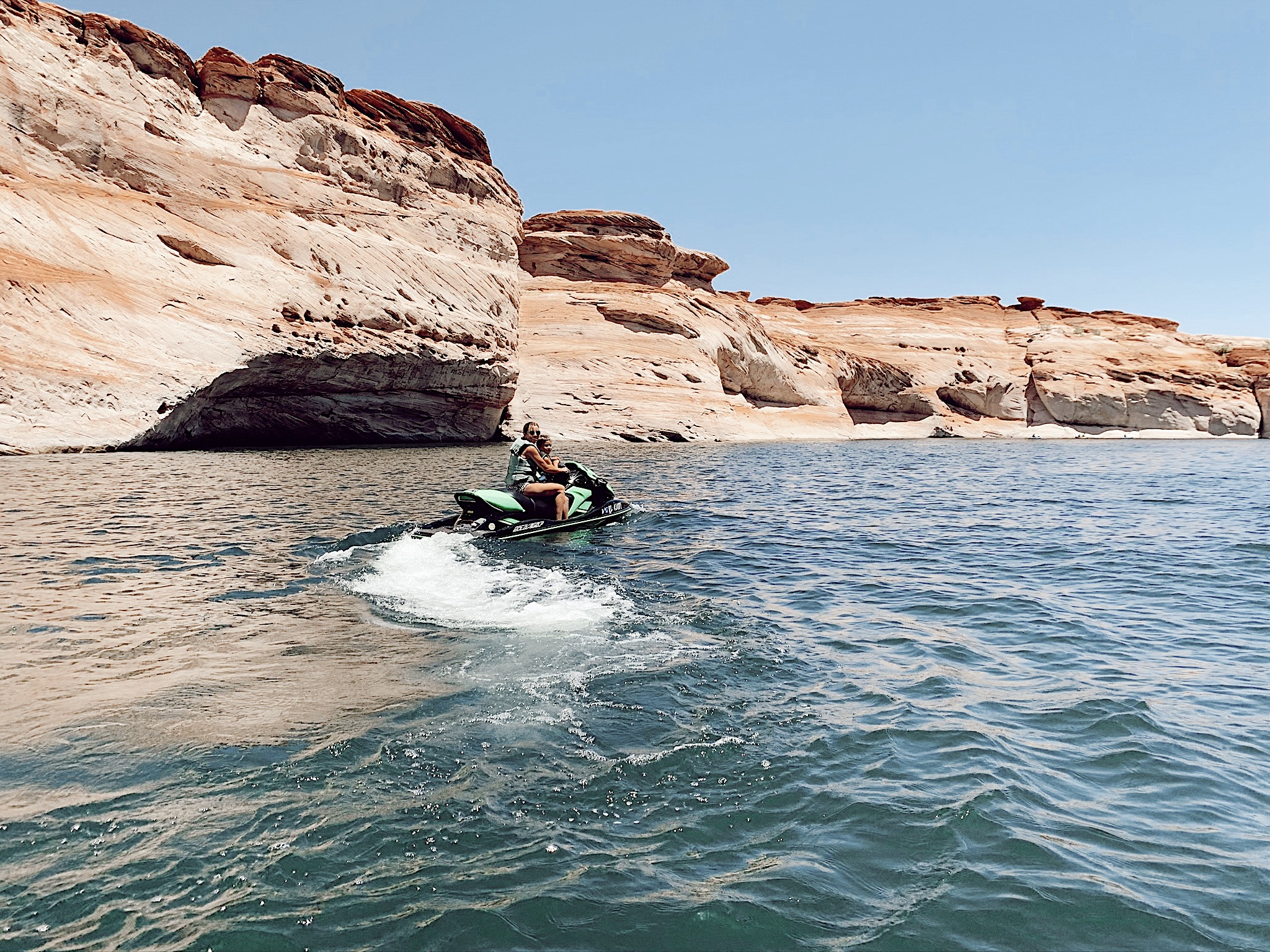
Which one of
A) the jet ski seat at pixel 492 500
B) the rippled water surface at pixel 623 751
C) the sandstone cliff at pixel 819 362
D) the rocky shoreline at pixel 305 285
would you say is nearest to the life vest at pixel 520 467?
the jet ski seat at pixel 492 500

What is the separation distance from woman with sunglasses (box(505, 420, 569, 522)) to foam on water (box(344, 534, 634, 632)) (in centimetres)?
255

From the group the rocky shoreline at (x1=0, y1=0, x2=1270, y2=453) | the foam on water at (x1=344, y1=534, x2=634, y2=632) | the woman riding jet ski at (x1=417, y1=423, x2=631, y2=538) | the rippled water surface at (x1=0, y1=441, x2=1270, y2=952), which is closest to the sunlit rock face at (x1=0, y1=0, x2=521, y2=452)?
the rocky shoreline at (x1=0, y1=0, x2=1270, y2=453)

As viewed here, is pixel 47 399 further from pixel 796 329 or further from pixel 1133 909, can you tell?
pixel 796 329

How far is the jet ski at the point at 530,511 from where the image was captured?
12.8 meters

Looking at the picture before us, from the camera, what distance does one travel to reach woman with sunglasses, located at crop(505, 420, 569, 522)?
46.0ft

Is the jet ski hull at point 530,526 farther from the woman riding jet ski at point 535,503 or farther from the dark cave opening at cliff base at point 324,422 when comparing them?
the dark cave opening at cliff base at point 324,422

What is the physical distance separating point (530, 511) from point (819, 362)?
51775 millimetres

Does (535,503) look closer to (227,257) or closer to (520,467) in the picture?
(520,467)

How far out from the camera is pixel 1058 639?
7.36 meters

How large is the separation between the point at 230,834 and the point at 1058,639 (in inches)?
255

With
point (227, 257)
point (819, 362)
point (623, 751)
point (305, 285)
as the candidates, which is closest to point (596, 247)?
point (819, 362)

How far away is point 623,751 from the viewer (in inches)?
188

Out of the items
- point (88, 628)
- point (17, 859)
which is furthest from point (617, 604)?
point (17, 859)

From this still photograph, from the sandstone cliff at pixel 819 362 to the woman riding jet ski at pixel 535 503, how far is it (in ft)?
89.4
